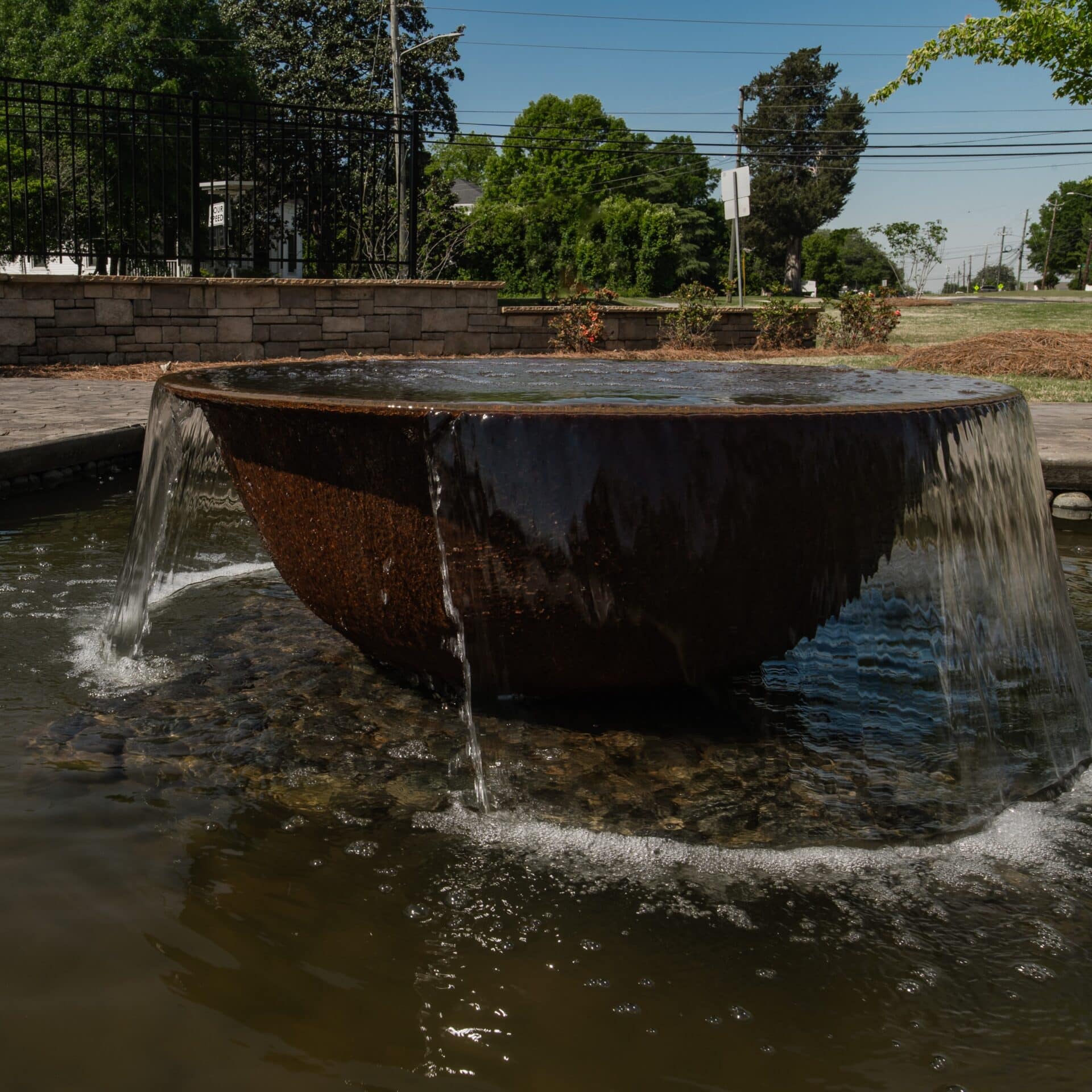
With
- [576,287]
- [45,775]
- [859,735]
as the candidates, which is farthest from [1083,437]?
[576,287]

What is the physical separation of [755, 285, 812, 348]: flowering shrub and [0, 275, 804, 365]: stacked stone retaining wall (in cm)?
374

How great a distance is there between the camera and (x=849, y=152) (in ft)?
227

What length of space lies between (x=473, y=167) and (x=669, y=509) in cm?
4674

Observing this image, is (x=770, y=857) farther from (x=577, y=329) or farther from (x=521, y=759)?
(x=577, y=329)

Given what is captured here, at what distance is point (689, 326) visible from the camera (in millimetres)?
15422

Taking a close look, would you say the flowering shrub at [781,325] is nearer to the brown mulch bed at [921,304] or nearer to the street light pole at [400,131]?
the street light pole at [400,131]

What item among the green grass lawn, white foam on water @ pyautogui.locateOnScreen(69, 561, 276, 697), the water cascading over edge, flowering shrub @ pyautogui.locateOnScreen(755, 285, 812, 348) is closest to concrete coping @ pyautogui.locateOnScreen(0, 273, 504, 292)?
flowering shrub @ pyautogui.locateOnScreen(755, 285, 812, 348)

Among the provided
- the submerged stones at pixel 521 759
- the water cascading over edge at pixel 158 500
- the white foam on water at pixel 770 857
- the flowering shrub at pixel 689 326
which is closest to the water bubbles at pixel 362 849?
the submerged stones at pixel 521 759

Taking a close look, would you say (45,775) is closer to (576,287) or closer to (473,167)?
(576,287)

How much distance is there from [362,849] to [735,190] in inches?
760

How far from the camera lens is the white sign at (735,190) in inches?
767

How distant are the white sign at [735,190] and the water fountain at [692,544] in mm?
17374

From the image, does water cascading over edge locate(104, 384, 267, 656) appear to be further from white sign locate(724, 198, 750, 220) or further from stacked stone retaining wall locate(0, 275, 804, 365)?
white sign locate(724, 198, 750, 220)

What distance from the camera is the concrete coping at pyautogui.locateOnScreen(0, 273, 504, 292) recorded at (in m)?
10.9
